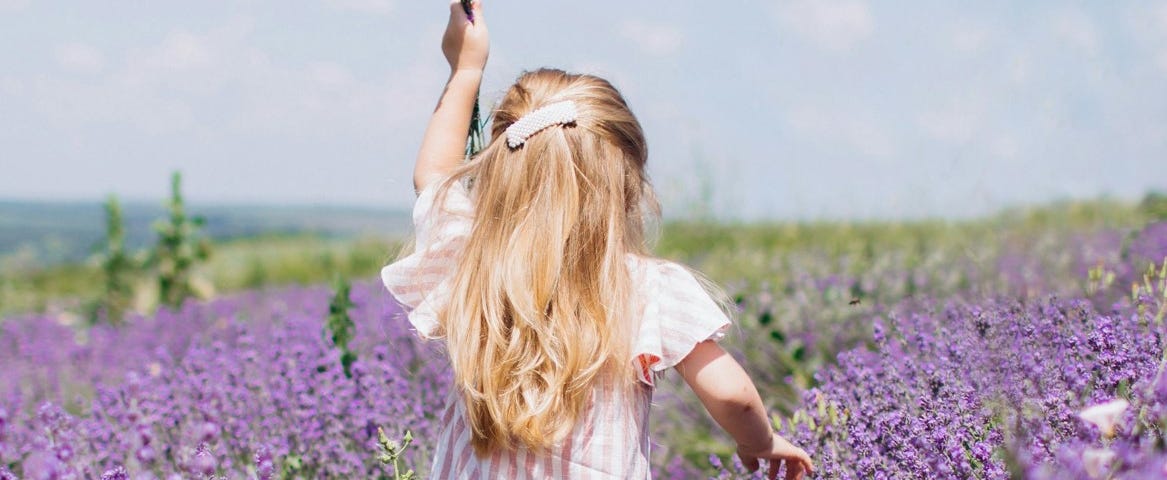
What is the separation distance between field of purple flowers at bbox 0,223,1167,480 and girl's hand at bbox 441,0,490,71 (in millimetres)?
728

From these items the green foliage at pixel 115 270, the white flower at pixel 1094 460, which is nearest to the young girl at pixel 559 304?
the white flower at pixel 1094 460

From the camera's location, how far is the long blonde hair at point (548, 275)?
6.54 ft

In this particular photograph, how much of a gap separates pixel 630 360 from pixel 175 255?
241 inches

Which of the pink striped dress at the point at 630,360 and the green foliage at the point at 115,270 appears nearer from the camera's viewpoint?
the pink striped dress at the point at 630,360

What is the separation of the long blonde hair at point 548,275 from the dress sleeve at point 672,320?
0.04 metres

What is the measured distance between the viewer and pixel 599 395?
2037mm

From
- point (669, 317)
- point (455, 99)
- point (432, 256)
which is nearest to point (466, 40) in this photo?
point (455, 99)

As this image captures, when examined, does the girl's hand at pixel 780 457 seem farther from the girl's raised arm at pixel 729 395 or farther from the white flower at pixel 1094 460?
the white flower at pixel 1094 460

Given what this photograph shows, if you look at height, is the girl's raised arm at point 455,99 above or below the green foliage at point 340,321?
above

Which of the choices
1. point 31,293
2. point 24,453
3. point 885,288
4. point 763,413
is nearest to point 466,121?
point 763,413

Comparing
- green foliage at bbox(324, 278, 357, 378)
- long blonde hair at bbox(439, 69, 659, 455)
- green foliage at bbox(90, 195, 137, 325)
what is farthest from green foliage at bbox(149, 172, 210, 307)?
long blonde hair at bbox(439, 69, 659, 455)

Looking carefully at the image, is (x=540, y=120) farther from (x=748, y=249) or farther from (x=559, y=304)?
(x=748, y=249)

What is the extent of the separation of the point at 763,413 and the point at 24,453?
1877 mm

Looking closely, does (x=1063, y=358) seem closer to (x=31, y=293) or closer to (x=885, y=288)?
(x=885, y=288)
